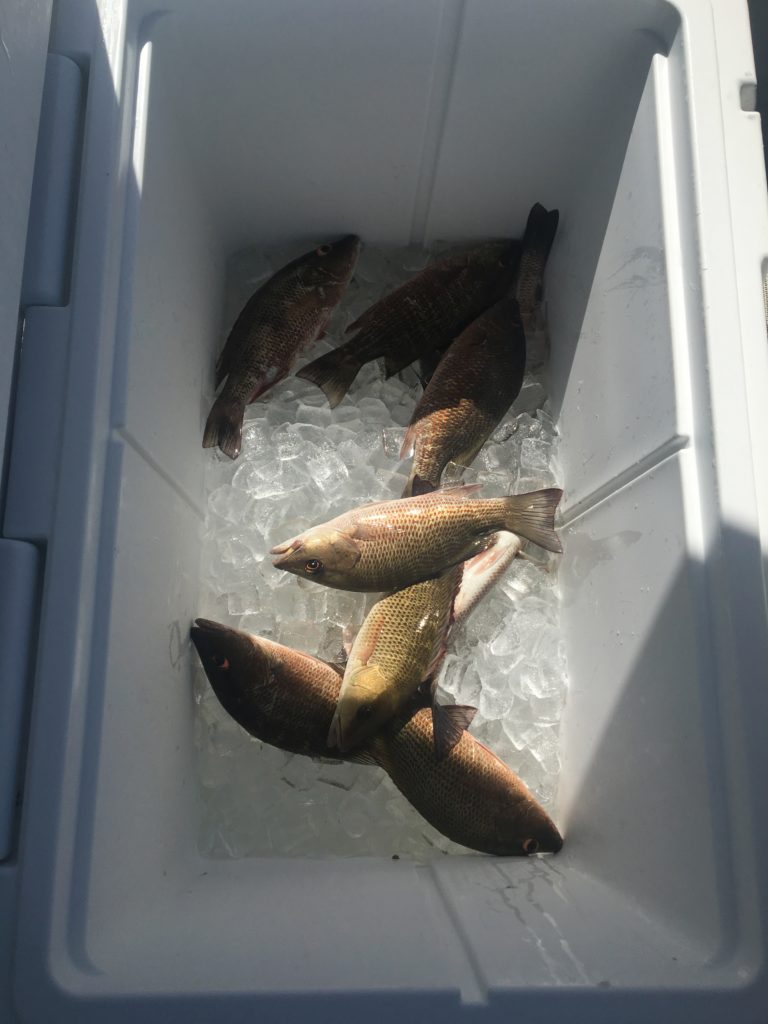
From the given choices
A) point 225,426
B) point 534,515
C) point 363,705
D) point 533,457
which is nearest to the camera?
point 363,705

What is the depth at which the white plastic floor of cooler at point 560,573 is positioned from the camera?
0.79 m

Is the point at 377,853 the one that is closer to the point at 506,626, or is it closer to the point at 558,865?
the point at 558,865

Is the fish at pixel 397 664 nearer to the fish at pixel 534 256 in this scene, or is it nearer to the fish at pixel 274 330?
the fish at pixel 274 330

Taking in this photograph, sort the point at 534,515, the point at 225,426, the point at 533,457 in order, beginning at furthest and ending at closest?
the point at 533,457 < the point at 225,426 < the point at 534,515

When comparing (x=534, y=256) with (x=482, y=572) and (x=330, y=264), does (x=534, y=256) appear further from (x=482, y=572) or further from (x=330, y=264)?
(x=482, y=572)

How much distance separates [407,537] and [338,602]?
0.27 m

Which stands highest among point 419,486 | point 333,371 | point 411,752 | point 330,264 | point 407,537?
Answer: point 330,264

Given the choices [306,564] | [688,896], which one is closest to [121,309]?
[306,564]

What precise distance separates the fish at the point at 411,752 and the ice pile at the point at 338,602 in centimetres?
11

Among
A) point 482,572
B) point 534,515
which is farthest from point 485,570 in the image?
point 534,515

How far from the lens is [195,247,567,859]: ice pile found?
4.10ft

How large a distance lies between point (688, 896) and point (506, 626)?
58 cm

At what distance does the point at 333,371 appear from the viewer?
4.58 feet

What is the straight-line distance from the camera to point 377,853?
1.22m
